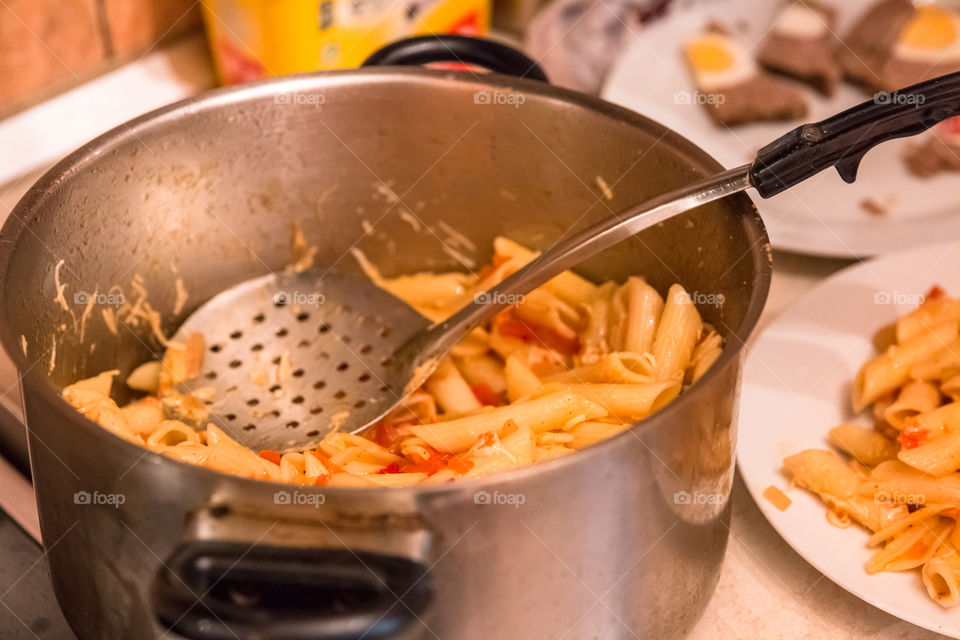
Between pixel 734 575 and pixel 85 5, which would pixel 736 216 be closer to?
pixel 734 575

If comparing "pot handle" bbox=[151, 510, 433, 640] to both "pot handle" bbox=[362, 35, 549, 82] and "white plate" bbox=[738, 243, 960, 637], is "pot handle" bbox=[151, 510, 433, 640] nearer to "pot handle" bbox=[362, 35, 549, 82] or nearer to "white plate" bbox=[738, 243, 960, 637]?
"white plate" bbox=[738, 243, 960, 637]

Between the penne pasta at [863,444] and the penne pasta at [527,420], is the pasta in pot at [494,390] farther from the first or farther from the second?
the penne pasta at [863,444]

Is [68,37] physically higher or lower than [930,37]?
higher

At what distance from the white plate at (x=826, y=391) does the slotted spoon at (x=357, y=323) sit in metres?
0.26

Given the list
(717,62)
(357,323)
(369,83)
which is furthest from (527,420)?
(717,62)

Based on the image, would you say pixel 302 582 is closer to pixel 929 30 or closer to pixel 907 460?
pixel 907 460

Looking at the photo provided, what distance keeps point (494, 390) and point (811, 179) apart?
1.91ft

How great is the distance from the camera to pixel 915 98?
747 mm

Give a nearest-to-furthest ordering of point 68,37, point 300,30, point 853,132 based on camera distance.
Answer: point 853,132 → point 300,30 → point 68,37

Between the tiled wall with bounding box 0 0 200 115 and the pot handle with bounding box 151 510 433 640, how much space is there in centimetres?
94

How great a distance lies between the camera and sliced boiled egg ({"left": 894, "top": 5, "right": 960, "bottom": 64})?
5.24 ft

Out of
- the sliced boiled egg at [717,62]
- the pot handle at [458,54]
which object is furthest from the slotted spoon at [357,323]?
the sliced boiled egg at [717,62]

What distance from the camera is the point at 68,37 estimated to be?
4.45 feet

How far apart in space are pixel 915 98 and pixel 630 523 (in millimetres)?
389
